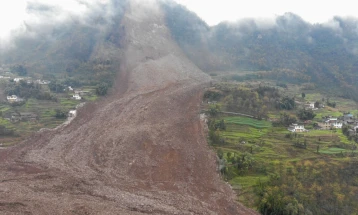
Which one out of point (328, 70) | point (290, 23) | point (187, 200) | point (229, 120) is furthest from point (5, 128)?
point (290, 23)

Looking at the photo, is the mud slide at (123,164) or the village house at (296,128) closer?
the mud slide at (123,164)

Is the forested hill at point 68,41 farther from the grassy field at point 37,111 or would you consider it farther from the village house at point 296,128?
the village house at point 296,128

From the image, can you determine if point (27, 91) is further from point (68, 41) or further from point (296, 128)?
point (296, 128)

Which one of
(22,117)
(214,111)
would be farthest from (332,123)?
(22,117)

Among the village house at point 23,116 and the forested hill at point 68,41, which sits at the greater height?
the forested hill at point 68,41

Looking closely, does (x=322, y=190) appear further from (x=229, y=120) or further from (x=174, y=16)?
(x=174, y=16)

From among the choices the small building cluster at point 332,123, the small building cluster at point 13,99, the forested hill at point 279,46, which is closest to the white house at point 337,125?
the small building cluster at point 332,123
